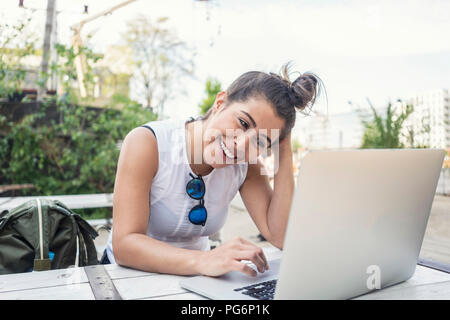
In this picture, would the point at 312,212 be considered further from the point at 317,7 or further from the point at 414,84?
the point at 317,7

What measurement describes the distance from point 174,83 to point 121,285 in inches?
466

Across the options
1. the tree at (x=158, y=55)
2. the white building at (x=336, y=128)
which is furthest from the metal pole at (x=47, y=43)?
the tree at (x=158, y=55)

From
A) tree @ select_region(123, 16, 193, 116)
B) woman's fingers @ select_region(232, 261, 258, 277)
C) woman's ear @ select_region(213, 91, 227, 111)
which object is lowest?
woman's fingers @ select_region(232, 261, 258, 277)

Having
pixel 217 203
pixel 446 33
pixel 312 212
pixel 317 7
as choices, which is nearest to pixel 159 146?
pixel 217 203

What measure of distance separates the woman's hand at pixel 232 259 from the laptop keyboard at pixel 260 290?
0.03m

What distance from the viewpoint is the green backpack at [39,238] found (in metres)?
1.12

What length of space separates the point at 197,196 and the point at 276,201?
0.28m

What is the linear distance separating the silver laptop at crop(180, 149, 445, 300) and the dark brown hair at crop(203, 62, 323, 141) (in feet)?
1.34

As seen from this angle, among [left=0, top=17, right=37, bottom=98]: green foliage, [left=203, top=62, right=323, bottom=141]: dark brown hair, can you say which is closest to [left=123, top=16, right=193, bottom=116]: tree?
[left=0, top=17, right=37, bottom=98]: green foliage

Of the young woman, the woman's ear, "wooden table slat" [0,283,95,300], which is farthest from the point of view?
the woman's ear

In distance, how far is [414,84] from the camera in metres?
5.15

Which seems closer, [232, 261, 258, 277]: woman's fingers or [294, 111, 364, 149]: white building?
[232, 261, 258, 277]: woman's fingers

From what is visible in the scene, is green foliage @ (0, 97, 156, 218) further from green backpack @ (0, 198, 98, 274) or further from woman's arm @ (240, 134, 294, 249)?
woman's arm @ (240, 134, 294, 249)

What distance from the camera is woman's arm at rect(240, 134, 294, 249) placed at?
4.12 ft
